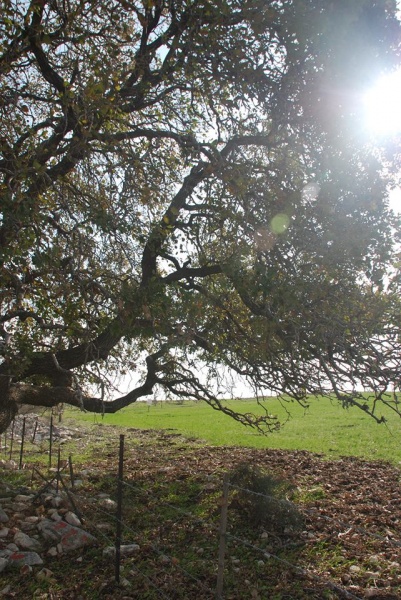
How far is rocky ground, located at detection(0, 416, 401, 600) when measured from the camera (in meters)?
6.54

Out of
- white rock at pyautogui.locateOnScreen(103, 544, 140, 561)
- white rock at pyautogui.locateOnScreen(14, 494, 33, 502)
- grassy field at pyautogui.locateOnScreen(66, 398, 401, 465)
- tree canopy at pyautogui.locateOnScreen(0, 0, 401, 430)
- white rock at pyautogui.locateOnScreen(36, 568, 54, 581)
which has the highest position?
tree canopy at pyautogui.locateOnScreen(0, 0, 401, 430)

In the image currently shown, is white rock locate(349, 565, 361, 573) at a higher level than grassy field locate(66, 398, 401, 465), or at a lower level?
lower

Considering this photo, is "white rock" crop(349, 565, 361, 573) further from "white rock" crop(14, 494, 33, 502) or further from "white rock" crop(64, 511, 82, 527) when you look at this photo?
"white rock" crop(14, 494, 33, 502)

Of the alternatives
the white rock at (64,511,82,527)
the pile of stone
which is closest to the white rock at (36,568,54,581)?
the pile of stone

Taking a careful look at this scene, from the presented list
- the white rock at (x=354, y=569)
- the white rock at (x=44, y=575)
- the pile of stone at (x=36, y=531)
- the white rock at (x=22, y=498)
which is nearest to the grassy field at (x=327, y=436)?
the white rock at (x=22, y=498)

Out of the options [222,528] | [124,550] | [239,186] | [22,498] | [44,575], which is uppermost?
[239,186]

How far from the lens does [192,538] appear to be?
8359 mm

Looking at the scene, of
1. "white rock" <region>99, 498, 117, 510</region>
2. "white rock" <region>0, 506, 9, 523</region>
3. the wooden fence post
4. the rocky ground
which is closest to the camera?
the wooden fence post

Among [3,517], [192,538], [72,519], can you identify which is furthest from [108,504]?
[192,538]

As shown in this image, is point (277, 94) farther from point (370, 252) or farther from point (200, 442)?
point (200, 442)

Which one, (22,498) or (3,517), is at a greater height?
(22,498)

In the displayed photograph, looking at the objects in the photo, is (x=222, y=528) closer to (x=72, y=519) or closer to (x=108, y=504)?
(x=72, y=519)

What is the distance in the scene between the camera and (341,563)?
7.20 metres

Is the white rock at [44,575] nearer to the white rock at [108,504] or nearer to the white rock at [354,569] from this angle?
the white rock at [108,504]
